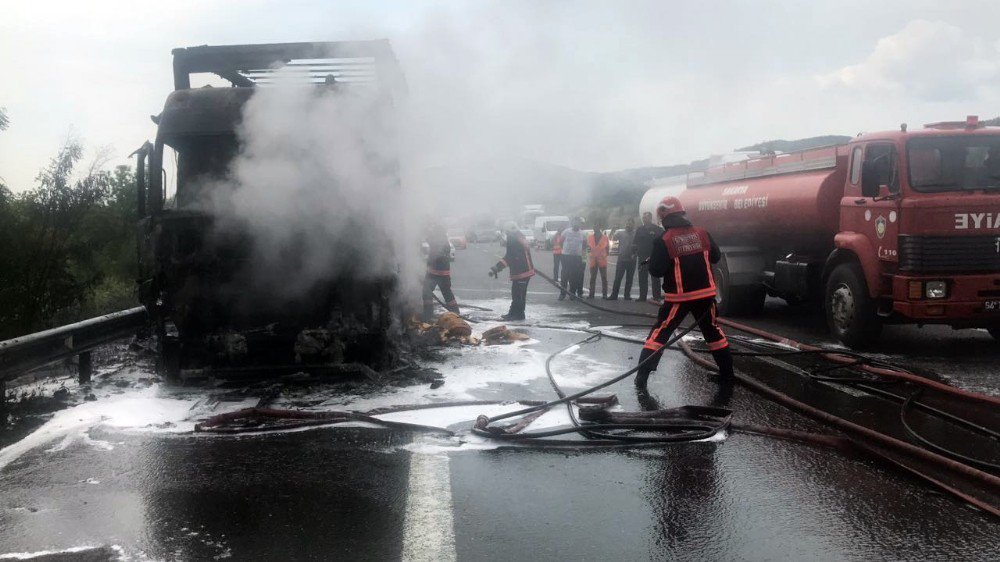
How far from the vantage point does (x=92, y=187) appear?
12.4m

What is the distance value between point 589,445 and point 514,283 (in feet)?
26.1

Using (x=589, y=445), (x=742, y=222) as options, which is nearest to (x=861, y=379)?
(x=589, y=445)

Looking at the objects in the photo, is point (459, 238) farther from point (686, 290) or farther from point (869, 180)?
point (686, 290)

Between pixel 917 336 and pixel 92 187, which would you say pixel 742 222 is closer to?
pixel 917 336

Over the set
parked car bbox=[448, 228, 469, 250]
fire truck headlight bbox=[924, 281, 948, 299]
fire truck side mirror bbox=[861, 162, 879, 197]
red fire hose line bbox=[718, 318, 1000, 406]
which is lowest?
red fire hose line bbox=[718, 318, 1000, 406]

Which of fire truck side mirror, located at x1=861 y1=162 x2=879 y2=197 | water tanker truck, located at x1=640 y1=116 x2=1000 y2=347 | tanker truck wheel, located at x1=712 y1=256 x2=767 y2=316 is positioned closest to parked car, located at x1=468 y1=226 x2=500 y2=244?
tanker truck wheel, located at x1=712 y1=256 x2=767 y2=316

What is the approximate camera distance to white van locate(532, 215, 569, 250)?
39.6m

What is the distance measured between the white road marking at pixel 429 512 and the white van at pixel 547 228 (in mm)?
33352

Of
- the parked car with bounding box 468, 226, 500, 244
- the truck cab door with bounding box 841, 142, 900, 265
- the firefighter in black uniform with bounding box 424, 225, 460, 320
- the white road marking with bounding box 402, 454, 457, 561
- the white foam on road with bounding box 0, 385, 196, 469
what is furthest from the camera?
the parked car with bounding box 468, 226, 500, 244

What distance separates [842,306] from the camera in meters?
9.93

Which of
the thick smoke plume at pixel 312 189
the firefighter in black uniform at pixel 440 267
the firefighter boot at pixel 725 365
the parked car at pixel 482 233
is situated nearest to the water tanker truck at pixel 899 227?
the firefighter boot at pixel 725 365

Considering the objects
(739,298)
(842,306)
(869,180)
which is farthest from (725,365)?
(739,298)

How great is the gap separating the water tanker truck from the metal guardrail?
8.46m

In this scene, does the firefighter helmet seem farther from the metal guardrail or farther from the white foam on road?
the metal guardrail
